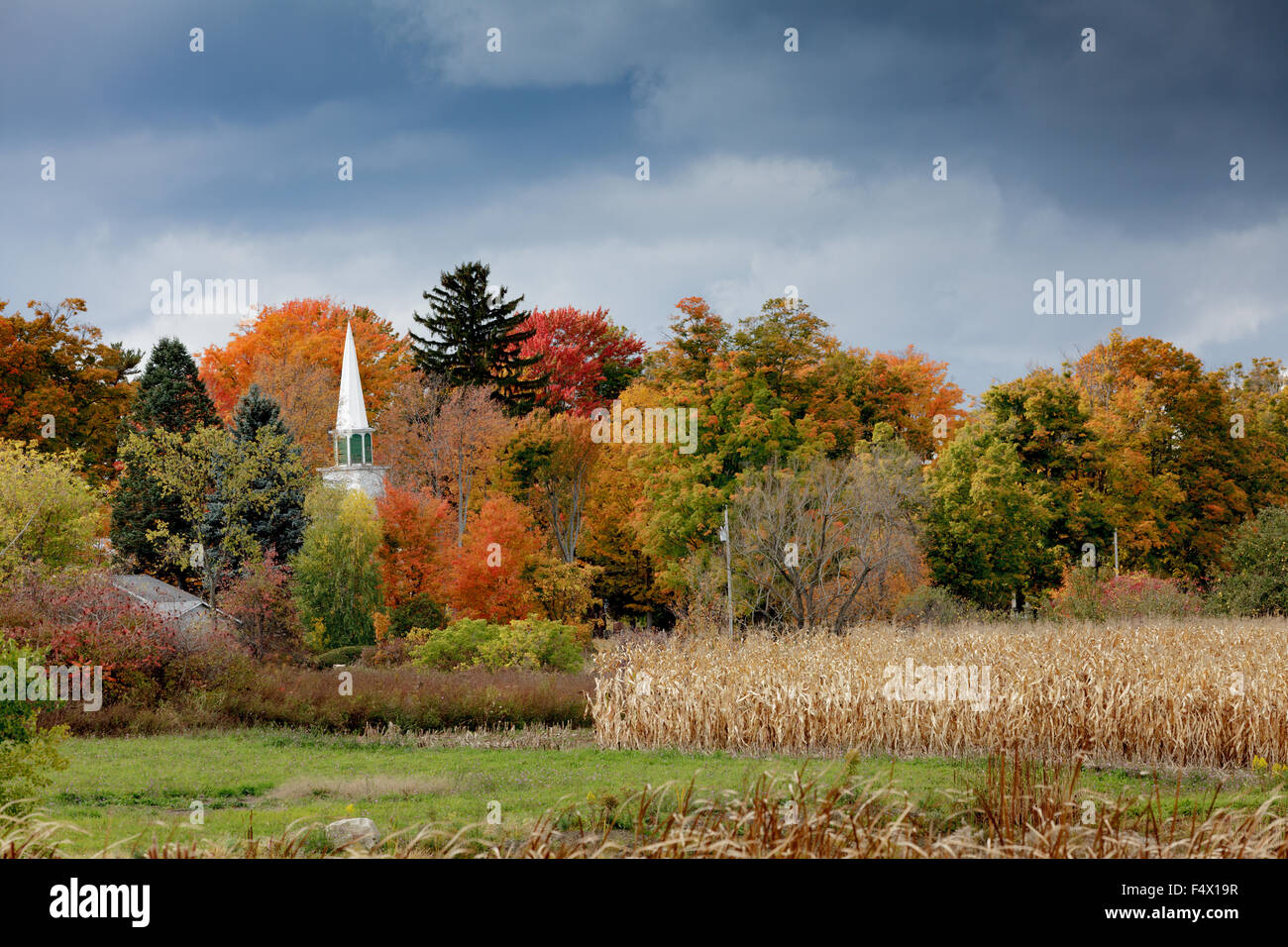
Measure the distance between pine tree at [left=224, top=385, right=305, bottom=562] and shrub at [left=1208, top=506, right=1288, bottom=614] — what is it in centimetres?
2744

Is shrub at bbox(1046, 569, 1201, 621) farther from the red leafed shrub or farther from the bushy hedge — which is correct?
the red leafed shrub

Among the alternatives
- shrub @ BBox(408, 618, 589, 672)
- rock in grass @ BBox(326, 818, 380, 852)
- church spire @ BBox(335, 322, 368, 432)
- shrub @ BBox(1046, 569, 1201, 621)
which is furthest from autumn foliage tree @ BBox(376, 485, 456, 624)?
rock in grass @ BBox(326, 818, 380, 852)

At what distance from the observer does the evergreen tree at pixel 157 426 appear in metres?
35.5

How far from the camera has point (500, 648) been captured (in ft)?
76.4

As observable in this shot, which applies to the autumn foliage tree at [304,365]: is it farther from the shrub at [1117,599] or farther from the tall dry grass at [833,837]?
the tall dry grass at [833,837]

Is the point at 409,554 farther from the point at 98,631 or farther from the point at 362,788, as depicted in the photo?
→ the point at 362,788

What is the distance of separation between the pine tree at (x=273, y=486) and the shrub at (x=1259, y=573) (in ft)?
90.0

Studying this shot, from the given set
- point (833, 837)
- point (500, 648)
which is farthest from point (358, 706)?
point (833, 837)

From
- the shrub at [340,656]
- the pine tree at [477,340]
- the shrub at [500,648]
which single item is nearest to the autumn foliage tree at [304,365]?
the pine tree at [477,340]

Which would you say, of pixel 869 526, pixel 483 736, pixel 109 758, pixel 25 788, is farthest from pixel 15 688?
pixel 869 526

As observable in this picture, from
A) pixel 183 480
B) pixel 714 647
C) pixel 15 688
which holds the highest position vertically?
pixel 183 480
